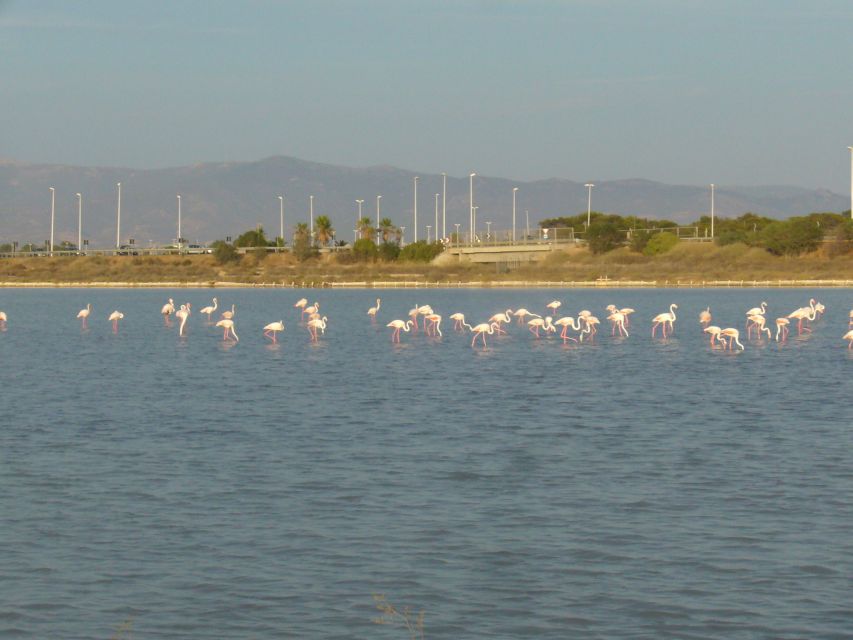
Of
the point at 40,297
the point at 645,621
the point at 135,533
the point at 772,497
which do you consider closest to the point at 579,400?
the point at 772,497

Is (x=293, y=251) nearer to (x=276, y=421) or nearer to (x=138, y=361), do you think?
(x=138, y=361)

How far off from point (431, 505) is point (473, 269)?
331 ft

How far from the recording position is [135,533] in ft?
45.5

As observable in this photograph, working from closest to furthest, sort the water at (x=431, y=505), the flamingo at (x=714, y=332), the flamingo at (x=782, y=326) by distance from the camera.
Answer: the water at (x=431, y=505)
the flamingo at (x=714, y=332)
the flamingo at (x=782, y=326)

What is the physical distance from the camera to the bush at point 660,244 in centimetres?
11681

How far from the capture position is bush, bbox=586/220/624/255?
120062mm

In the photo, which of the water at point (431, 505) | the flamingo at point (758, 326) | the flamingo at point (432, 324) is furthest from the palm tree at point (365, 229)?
the water at point (431, 505)

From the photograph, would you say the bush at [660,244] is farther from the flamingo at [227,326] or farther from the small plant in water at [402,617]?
the small plant in water at [402,617]

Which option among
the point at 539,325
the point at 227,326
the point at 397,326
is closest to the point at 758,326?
the point at 539,325

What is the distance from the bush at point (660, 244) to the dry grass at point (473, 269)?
121 centimetres

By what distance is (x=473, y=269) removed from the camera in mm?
115750

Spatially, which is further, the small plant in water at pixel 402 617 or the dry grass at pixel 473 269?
the dry grass at pixel 473 269

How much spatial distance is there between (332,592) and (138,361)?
2670cm

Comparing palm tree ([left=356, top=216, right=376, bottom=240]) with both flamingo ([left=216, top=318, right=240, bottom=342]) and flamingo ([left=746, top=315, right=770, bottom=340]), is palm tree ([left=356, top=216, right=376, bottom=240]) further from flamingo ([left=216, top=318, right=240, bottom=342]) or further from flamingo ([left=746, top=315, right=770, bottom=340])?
flamingo ([left=746, top=315, right=770, bottom=340])
